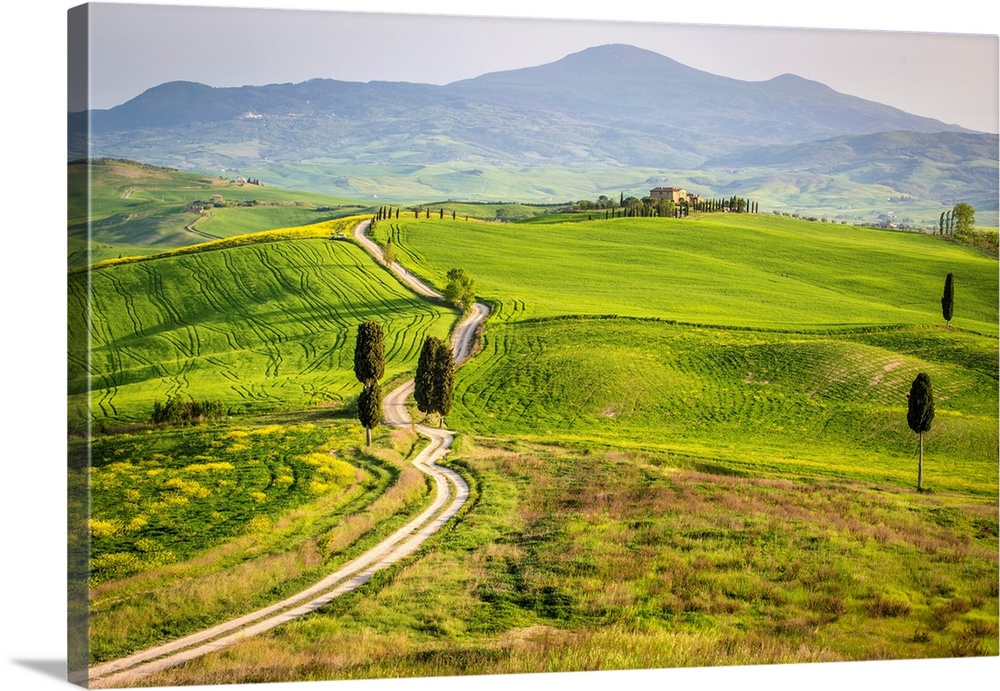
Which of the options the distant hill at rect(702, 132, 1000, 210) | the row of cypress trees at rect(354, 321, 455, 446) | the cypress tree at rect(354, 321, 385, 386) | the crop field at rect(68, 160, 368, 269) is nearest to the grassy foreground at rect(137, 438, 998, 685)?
the row of cypress trees at rect(354, 321, 455, 446)

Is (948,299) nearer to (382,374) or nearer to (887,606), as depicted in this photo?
(887,606)

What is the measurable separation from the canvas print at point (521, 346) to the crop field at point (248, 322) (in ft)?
0.17

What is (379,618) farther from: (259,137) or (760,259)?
(760,259)

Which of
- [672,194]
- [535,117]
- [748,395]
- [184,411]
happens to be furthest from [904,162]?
[184,411]

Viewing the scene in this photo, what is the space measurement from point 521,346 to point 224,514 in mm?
5729

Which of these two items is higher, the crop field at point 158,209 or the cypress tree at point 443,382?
the crop field at point 158,209

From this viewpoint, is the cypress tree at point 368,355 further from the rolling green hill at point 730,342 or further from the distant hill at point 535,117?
the distant hill at point 535,117

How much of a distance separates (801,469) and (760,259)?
4.13 meters

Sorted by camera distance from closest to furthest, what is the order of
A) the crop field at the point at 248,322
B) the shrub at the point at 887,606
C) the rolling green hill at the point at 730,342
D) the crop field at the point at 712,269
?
the crop field at the point at 248,322
the shrub at the point at 887,606
the rolling green hill at the point at 730,342
the crop field at the point at 712,269

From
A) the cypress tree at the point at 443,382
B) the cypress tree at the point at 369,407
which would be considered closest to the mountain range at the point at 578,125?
the cypress tree at the point at 443,382

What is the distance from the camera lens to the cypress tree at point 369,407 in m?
16.8

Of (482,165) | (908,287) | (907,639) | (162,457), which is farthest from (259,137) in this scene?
(907,639)

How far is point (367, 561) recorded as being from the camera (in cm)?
1514

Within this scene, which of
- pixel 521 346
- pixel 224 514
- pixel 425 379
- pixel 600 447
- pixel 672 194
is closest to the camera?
pixel 224 514
